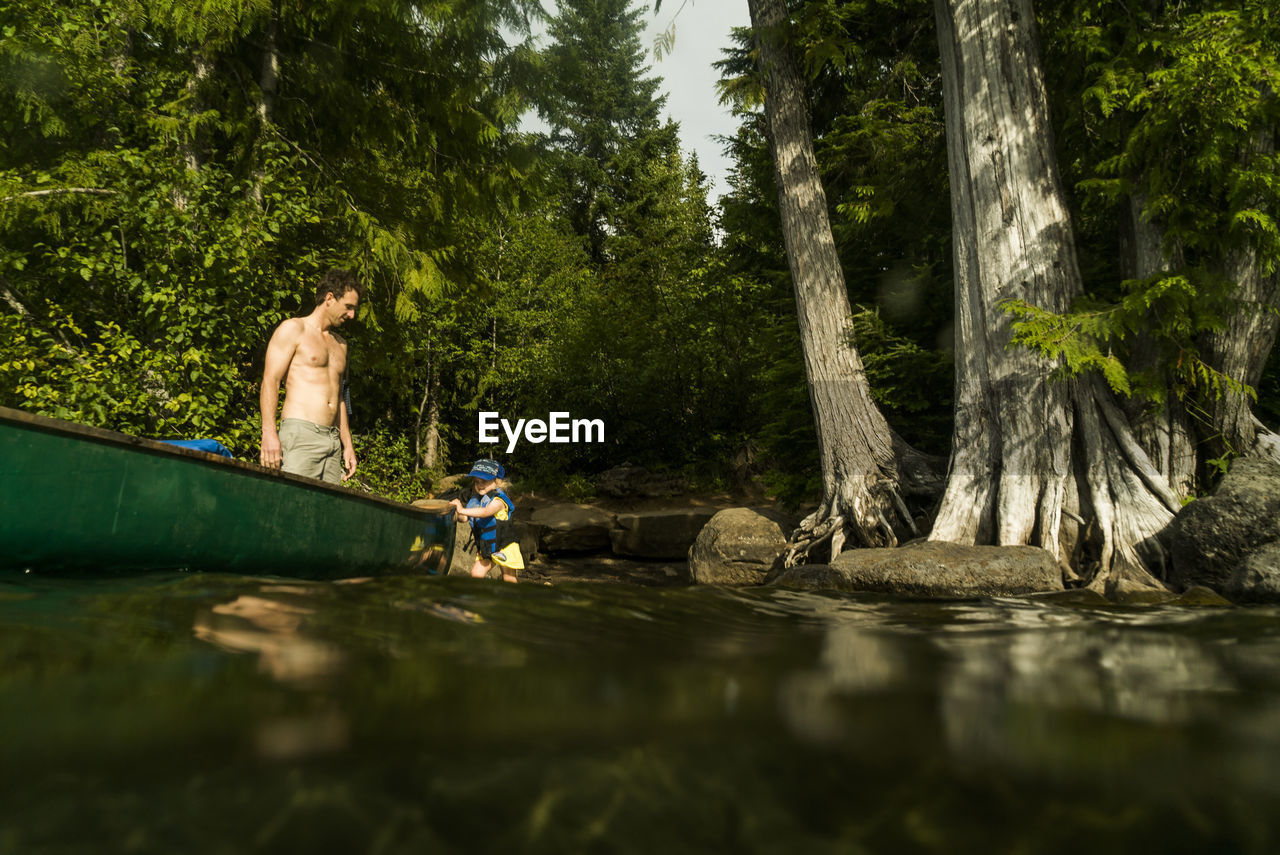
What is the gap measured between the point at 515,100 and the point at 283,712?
10.8 m

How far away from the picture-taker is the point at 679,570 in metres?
12.0

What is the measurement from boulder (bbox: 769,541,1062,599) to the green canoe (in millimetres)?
3519

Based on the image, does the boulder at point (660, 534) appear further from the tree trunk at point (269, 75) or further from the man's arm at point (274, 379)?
the man's arm at point (274, 379)

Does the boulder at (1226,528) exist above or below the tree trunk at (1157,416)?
below

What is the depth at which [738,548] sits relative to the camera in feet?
27.9

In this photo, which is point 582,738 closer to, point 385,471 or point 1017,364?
point 1017,364

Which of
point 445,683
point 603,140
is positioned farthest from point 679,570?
point 603,140

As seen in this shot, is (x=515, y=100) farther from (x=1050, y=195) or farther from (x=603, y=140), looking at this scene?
(x=603, y=140)

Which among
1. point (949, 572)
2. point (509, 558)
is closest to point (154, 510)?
point (509, 558)

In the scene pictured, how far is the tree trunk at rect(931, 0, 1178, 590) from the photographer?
619cm

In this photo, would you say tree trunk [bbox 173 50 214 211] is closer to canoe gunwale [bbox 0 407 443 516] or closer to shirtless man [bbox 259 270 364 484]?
shirtless man [bbox 259 270 364 484]

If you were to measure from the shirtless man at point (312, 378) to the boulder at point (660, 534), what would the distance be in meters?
8.12

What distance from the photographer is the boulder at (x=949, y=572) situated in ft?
18.1

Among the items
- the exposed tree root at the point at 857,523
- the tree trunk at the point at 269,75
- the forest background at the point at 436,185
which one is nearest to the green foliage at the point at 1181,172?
the forest background at the point at 436,185
